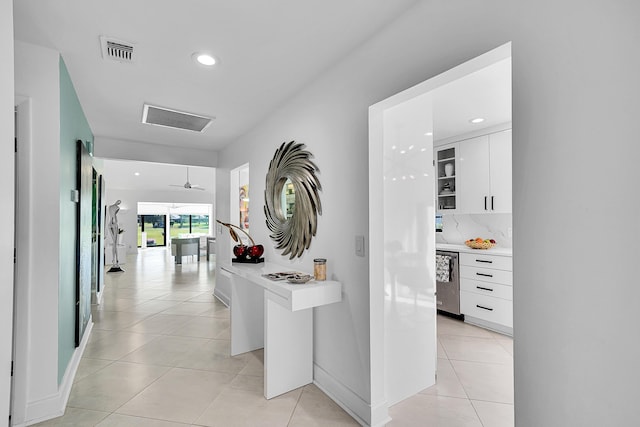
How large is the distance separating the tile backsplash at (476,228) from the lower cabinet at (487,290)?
0.57 m

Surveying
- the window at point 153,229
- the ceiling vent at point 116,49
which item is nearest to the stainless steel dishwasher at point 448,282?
the ceiling vent at point 116,49

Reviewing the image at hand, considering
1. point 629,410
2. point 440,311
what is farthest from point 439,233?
point 629,410

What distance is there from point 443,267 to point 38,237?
13.2ft

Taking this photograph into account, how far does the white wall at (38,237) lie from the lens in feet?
6.48

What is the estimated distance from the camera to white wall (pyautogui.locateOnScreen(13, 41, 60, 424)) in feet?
6.48

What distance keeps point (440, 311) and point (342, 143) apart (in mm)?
3101

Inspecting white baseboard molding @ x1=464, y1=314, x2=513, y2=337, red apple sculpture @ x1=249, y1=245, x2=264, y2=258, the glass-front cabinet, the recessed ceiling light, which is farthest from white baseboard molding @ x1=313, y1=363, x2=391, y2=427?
the glass-front cabinet

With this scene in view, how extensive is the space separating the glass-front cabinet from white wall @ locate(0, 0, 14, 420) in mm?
4327

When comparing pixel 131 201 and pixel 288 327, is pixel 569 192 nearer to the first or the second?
pixel 288 327

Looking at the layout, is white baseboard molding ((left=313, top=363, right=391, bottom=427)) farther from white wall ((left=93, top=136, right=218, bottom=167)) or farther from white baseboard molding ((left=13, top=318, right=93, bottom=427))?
white wall ((left=93, top=136, right=218, bottom=167))

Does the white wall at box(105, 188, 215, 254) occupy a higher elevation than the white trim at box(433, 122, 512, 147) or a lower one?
lower

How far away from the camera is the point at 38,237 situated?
79.9 inches

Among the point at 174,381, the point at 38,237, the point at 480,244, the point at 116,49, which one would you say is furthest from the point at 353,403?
the point at 116,49

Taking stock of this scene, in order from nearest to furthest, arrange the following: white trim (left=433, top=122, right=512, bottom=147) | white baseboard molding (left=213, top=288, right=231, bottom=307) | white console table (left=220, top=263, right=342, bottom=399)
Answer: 1. white console table (left=220, top=263, right=342, bottom=399)
2. white trim (left=433, top=122, right=512, bottom=147)
3. white baseboard molding (left=213, top=288, right=231, bottom=307)
